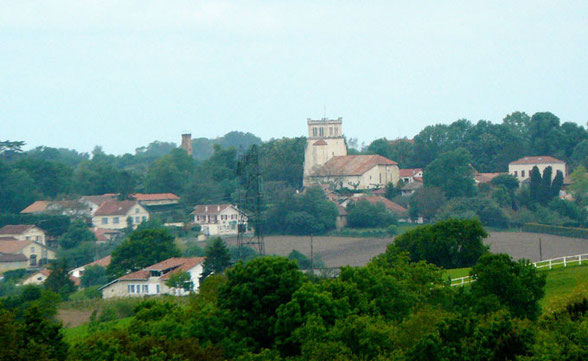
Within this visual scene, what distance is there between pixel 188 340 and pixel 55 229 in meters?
61.1

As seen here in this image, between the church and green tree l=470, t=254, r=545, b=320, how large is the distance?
67.6 m

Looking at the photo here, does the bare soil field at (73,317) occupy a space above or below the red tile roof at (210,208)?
below

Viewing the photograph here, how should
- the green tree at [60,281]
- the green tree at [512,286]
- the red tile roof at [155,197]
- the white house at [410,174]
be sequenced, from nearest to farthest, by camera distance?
the green tree at [512,286]
the green tree at [60,281]
the red tile roof at [155,197]
the white house at [410,174]

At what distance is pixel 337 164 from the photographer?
10375cm

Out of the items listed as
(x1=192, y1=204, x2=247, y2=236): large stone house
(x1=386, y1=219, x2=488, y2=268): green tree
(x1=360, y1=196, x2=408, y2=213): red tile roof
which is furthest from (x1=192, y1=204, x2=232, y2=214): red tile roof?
(x1=386, y1=219, x2=488, y2=268): green tree

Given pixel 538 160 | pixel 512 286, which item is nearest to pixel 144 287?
pixel 512 286

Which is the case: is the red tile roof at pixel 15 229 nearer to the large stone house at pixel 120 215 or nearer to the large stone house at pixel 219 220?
the large stone house at pixel 120 215

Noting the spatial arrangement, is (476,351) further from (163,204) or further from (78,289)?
(163,204)

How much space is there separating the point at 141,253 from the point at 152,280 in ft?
18.1

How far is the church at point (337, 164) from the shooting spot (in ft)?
325

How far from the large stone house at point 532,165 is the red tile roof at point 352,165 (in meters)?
11.7

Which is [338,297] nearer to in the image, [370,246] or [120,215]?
[370,246]

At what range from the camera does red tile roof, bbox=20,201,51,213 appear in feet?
294

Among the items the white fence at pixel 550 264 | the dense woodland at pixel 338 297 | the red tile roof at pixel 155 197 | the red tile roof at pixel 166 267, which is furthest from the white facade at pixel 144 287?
the red tile roof at pixel 155 197
